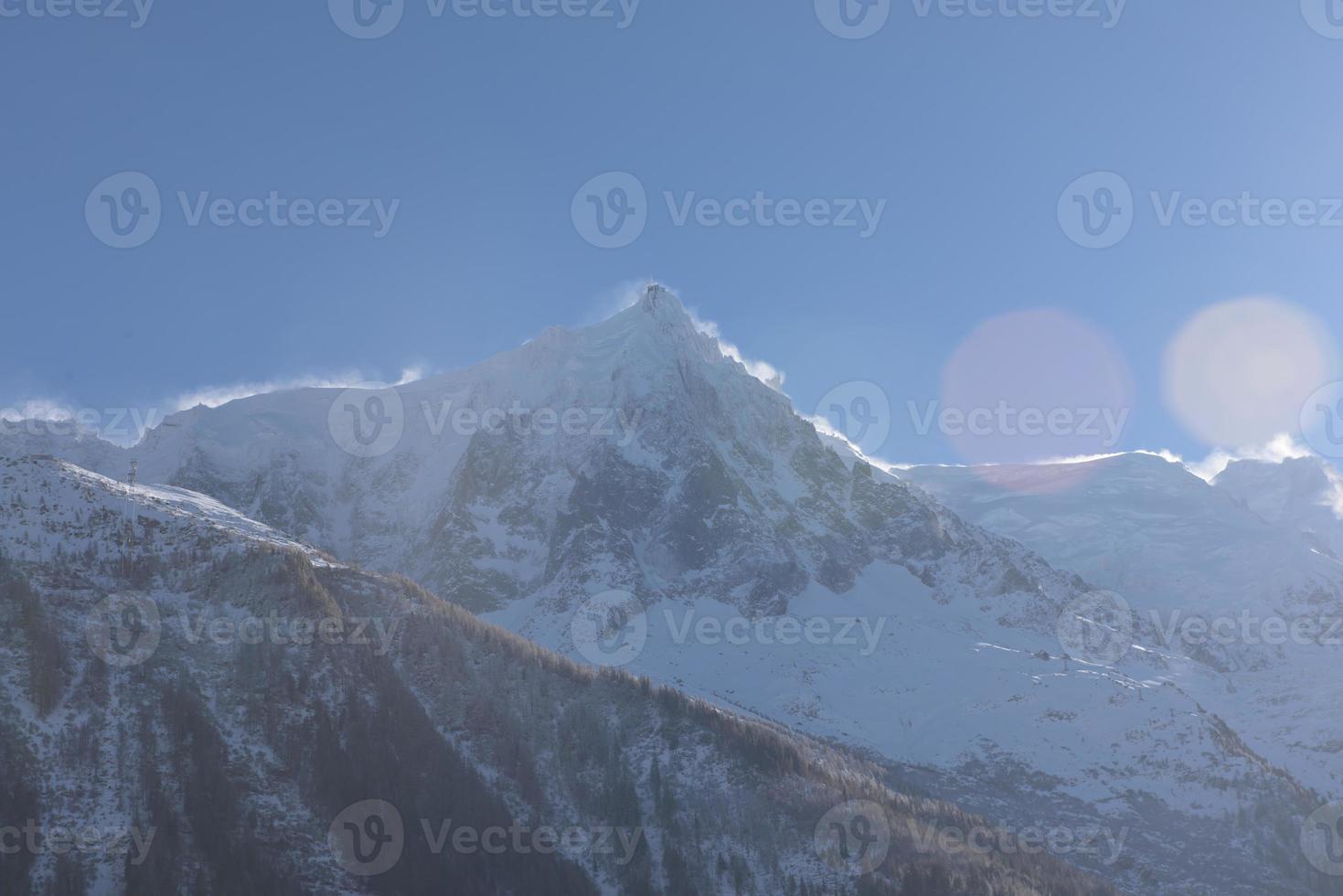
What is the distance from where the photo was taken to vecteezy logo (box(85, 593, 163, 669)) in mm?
187375

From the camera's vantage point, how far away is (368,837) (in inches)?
7367

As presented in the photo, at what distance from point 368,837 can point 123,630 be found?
4322cm

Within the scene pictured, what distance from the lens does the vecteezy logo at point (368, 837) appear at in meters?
182

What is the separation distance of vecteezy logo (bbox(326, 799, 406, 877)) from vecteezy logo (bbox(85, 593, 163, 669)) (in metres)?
35.1

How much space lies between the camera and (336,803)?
186m

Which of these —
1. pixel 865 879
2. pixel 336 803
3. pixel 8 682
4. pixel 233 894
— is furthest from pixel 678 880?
pixel 8 682
